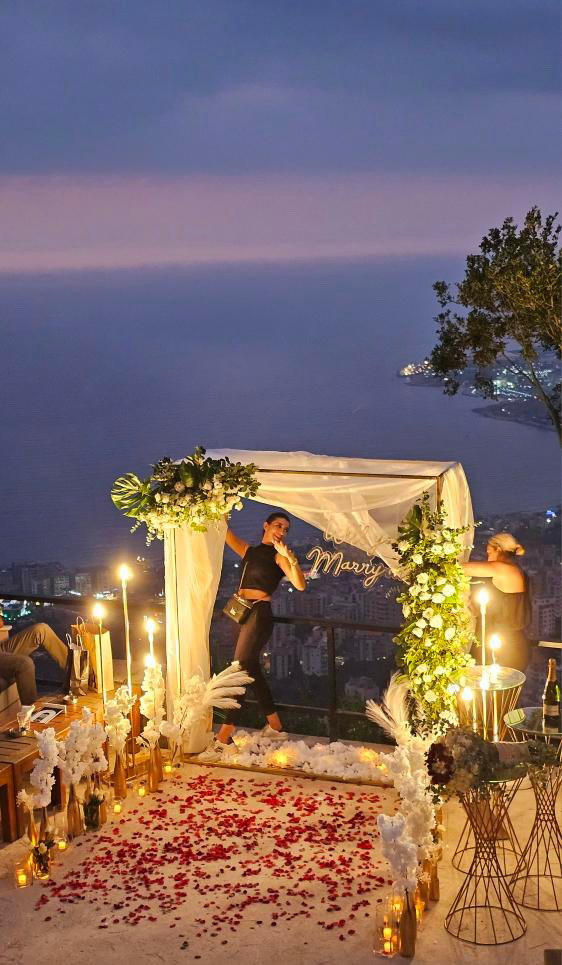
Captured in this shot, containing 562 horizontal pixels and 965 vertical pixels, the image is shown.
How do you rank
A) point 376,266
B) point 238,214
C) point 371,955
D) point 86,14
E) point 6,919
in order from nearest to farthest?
1. point 371,955
2. point 6,919
3. point 86,14
4. point 376,266
5. point 238,214

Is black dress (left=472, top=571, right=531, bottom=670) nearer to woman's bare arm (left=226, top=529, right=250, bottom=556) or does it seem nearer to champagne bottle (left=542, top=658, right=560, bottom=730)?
champagne bottle (left=542, top=658, right=560, bottom=730)

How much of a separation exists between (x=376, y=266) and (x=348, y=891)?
18.6 m

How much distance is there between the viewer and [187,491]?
24.8 feet

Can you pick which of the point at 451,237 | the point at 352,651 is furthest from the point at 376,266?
the point at 352,651

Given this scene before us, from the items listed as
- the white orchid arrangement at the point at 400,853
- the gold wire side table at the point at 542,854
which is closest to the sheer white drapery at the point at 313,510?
the gold wire side table at the point at 542,854

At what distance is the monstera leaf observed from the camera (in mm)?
7625

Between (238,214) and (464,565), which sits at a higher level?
(238,214)

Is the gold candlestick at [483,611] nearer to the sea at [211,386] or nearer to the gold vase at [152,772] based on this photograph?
the gold vase at [152,772]

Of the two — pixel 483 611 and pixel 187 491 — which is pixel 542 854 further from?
pixel 187 491

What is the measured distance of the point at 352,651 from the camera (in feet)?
28.3

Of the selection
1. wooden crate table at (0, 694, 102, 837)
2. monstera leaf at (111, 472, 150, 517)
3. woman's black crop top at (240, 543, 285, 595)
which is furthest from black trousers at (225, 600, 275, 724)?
monstera leaf at (111, 472, 150, 517)

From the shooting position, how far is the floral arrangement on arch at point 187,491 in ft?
24.7

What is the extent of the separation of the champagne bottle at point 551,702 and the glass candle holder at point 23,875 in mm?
3022

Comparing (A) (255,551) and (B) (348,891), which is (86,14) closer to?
(A) (255,551)
